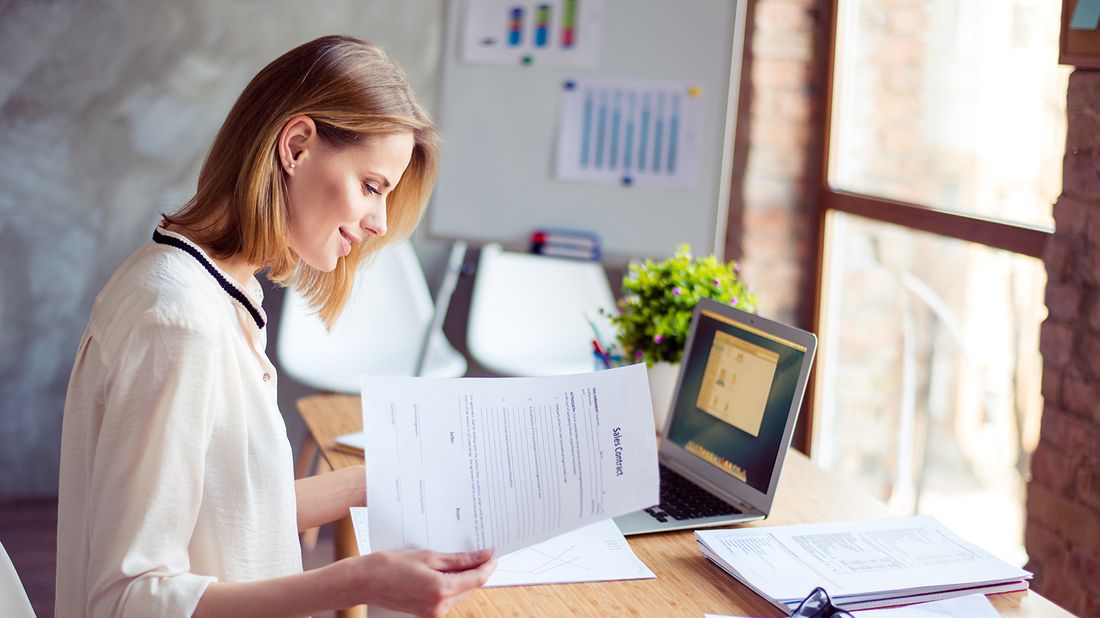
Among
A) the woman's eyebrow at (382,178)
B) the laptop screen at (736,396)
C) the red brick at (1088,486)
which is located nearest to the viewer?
the woman's eyebrow at (382,178)

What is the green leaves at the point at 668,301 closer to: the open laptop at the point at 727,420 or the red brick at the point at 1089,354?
the open laptop at the point at 727,420

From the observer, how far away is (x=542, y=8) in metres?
2.99

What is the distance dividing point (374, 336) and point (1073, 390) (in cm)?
196

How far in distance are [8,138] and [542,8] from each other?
1562mm

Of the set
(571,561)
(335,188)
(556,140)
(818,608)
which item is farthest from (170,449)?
(556,140)

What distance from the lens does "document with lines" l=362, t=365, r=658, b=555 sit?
3.49 feet

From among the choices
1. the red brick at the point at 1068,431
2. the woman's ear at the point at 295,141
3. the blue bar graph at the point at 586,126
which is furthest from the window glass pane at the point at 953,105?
the woman's ear at the point at 295,141

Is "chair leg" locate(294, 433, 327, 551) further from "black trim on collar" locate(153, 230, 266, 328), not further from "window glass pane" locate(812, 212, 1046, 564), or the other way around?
"window glass pane" locate(812, 212, 1046, 564)

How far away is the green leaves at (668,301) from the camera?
182 centimetres

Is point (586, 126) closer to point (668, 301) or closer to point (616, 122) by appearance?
point (616, 122)

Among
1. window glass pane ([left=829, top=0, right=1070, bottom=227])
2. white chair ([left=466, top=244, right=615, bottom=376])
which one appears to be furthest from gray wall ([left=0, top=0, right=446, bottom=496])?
window glass pane ([left=829, top=0, right=1070, bottom=227])

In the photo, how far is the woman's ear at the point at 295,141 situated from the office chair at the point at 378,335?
1.81 metres

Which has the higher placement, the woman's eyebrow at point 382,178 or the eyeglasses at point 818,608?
the woman's eyebrow at point 382,178

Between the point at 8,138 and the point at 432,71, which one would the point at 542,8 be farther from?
the point at 8,138
